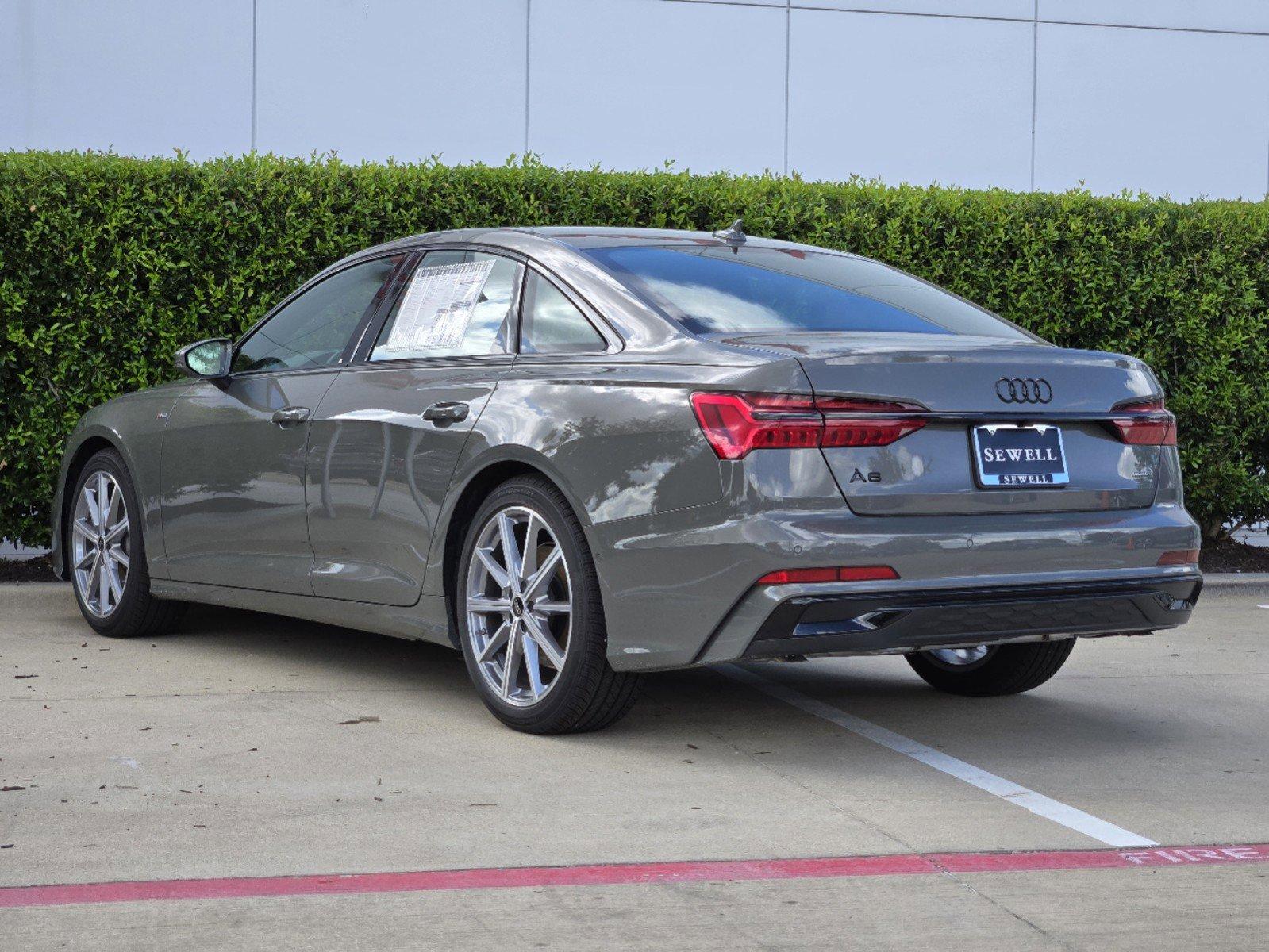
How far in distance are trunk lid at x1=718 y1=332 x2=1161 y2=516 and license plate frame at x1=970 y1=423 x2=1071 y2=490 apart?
0.04 ft

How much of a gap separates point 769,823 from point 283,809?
3.98 ft

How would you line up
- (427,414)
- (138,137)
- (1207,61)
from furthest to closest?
(1207,61) < (138,137) < (427,414)

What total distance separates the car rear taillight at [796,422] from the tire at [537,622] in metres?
0.63

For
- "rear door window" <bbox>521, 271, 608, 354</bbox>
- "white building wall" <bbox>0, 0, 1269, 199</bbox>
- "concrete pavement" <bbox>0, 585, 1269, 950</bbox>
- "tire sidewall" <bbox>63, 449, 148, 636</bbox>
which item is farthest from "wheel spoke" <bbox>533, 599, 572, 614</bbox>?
"white building wall" <bbox>0, 0, 1269, 199</bbox>

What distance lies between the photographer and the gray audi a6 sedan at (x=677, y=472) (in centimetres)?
459

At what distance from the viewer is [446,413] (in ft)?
17.9

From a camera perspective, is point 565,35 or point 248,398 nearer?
point 248,398

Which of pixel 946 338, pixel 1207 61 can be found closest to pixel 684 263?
pixel 946 338

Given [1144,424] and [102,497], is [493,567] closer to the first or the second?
[1144,424]

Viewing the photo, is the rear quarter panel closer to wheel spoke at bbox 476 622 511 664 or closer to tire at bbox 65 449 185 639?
wheel spoke at bbox 476 622 511 664

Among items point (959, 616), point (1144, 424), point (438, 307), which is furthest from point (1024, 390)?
point (438, 307)

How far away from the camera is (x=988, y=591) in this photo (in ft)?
15.4

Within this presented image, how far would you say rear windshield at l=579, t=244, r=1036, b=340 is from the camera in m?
5.20

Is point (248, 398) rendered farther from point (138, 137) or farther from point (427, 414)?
point (138, 137)
